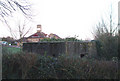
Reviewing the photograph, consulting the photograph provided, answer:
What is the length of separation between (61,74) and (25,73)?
142cm

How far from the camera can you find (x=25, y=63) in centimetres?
536

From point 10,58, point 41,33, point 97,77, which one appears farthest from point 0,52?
point 41,33

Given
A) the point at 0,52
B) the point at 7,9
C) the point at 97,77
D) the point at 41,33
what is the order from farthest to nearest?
1. the point at 41,33
2. the point at 7,9
3. the point at 0,52
4. the point at 97,77

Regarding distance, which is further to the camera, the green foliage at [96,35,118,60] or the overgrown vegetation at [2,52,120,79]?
the green foliage at [96,35,118,60]

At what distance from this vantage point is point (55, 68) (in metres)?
5.56

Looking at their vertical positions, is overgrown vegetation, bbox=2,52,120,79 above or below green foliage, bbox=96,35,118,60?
below

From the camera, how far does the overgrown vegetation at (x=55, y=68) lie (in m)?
5.29

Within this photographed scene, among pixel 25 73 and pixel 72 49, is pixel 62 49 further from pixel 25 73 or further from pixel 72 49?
pixel 25 73

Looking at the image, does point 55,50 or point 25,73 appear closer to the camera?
point 25,73

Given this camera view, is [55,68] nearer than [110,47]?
Yes

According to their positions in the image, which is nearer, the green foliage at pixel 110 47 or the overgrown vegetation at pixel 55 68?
the overgrown vegetation at pixel 55 68

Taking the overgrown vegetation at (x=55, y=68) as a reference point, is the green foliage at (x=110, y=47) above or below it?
above

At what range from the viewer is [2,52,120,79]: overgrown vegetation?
529 centimetres

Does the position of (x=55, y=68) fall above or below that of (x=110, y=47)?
below
